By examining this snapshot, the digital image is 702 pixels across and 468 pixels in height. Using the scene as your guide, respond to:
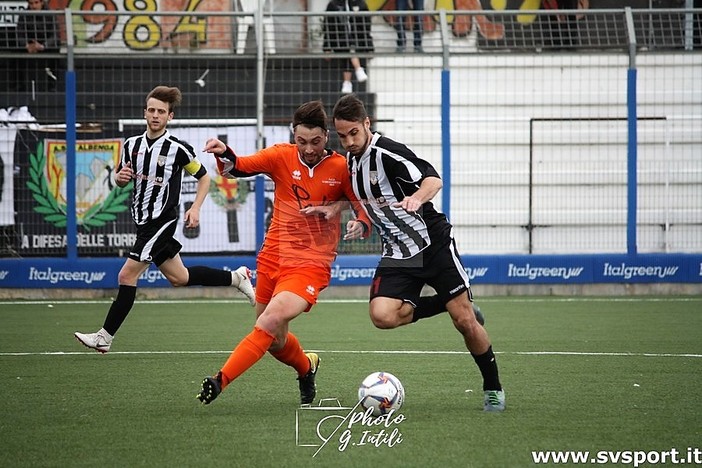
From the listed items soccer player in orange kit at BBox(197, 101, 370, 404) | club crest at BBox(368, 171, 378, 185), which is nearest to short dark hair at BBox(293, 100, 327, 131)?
soccer player in orange kit at BBox(197, 101, 370, 404)

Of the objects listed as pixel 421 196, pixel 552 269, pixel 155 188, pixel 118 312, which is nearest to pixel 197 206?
pixel 155 188

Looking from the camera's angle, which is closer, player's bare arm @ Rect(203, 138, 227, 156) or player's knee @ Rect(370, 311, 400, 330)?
player's knee @ Rect(370, 311, 400, 330)

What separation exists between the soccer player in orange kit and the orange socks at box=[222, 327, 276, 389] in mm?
130

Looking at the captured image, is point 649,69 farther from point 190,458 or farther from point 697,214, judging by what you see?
point 190,458

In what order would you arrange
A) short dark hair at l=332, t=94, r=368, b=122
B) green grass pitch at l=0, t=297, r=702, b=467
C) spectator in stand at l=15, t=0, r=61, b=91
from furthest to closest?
spectator in stand at l=15, t=0, r=61, b=91 → short dark hair at l=332, t=94, r=368, b=122 → green grass pitch at l=0, t=297, r=702, b=467

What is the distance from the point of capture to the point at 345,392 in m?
7.27

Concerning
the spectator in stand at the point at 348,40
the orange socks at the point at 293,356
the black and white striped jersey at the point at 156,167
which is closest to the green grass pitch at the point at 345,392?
the orange socks at the point at 293,356

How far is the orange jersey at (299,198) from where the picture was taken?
685cm

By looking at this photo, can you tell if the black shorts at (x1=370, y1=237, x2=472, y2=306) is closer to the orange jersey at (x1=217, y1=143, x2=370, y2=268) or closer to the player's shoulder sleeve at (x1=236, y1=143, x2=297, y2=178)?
the orange jersey at (x1=217, y1=143, x2=370, y2=268)

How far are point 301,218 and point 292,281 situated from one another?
50 centimetres

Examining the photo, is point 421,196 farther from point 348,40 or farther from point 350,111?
point 348,40

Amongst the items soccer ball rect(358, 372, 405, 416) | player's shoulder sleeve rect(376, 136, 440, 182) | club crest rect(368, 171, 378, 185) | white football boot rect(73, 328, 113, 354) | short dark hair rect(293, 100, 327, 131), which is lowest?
A: white football boot rect(73, 328, 113, 354)

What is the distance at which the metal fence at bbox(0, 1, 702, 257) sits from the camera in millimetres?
14930

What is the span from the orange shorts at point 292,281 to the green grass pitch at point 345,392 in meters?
0.69
